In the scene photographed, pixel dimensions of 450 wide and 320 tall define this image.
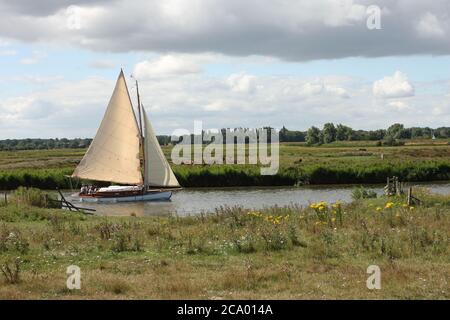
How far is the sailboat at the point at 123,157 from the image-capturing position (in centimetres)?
4884

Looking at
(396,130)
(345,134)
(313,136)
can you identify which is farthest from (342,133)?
(396,130)

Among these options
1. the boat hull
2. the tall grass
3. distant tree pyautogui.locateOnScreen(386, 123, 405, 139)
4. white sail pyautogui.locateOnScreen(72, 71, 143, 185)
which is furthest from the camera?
distant tree pyautogui.locateOnScreen(386, 123, 405, 139)

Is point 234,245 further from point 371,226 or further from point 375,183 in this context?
point 375,183

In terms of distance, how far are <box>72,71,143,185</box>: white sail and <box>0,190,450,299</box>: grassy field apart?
26.4 meters

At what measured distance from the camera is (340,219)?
2072 centimetres

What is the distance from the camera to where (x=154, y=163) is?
50.8 meters

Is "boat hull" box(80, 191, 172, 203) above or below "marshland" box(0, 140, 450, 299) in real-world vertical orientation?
below

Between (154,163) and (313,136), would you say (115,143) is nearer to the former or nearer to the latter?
(154,163)

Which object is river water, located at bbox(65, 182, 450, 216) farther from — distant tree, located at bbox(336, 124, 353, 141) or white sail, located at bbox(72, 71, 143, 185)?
distant tree, located at bbox(336, 124, 353, 141)

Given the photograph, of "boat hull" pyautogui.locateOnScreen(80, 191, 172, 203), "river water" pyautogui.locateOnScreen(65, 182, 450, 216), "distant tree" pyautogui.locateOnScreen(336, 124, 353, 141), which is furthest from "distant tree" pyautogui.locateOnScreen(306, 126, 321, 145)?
"boat hull" pyautogui.locateOnScreen(80, 191, 172, 203)

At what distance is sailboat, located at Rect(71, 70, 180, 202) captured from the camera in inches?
1923

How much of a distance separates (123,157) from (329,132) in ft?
414

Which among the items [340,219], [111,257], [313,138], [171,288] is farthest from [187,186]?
[313,138]

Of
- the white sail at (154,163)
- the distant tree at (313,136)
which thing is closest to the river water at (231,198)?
the white sail at (154,163)
